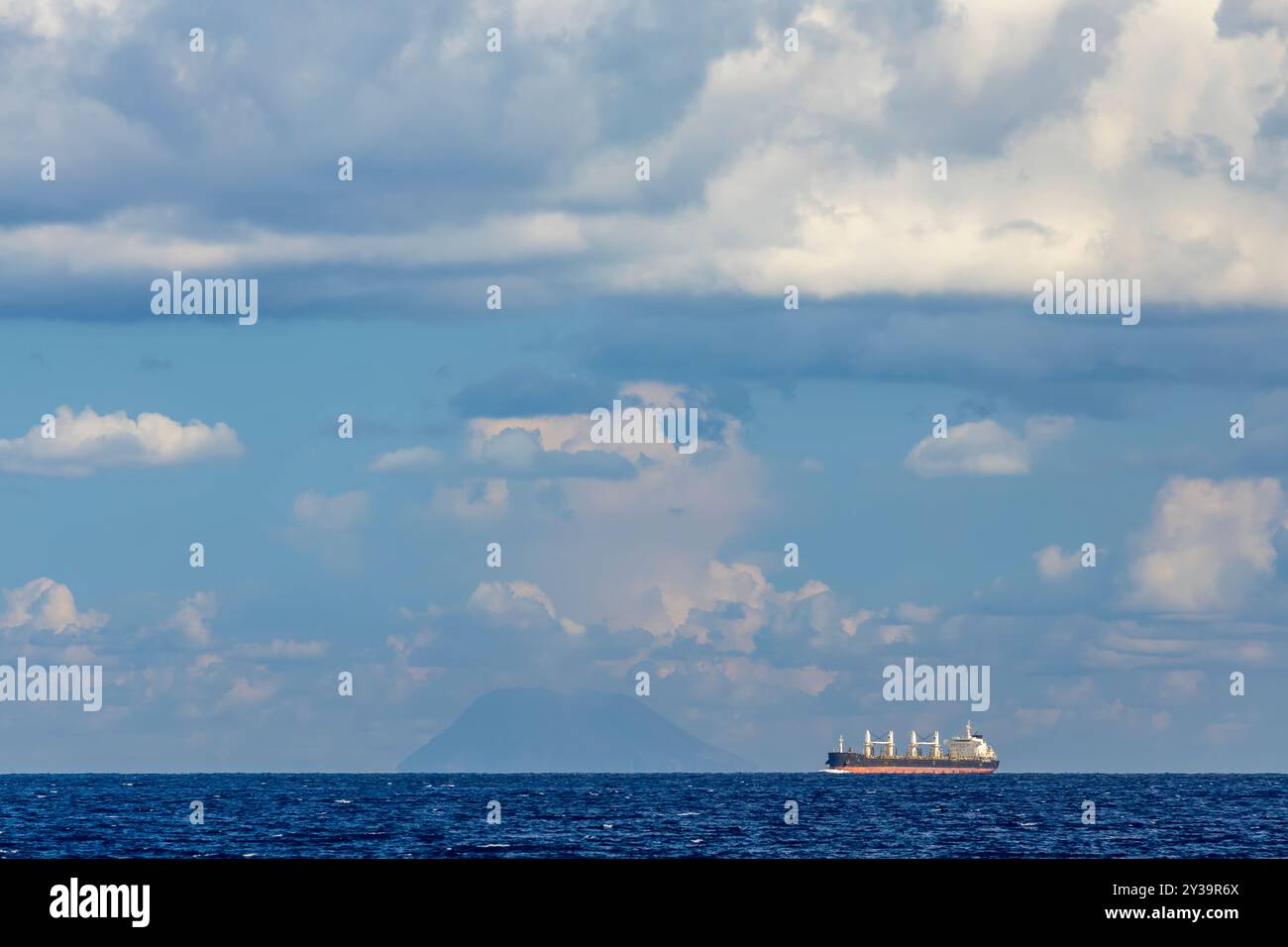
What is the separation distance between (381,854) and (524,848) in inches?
398

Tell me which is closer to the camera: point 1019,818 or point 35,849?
point 35,849

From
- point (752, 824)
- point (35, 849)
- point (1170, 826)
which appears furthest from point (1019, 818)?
point (35, 849)

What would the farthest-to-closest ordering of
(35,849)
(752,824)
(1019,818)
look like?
(1019,818)
(752,824)
(35,849)
